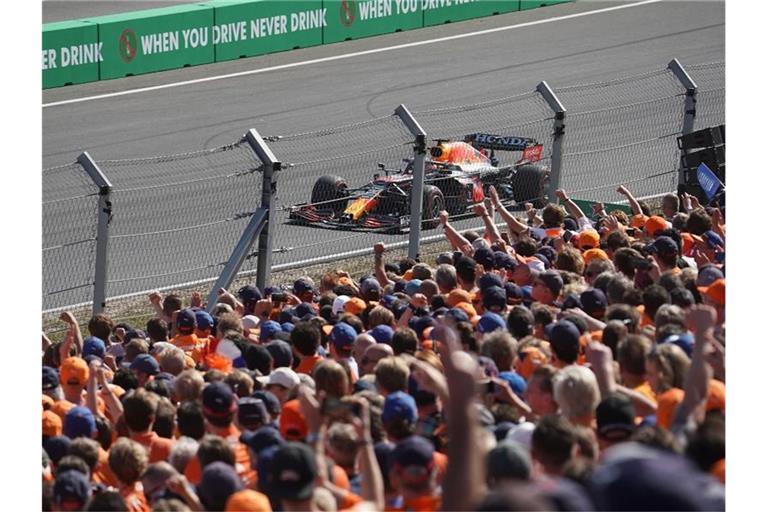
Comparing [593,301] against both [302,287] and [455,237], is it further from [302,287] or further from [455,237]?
[455,237]

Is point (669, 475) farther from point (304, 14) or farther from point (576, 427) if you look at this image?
point (304, 14)

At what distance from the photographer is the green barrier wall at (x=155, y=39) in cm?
2416

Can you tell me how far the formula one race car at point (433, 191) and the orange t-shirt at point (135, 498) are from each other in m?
8.09

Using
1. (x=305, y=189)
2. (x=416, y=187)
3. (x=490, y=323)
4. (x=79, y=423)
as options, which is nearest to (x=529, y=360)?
(x=490, y=323)

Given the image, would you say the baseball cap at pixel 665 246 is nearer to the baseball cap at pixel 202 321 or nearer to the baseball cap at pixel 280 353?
the baseball cap at pixel 280 353

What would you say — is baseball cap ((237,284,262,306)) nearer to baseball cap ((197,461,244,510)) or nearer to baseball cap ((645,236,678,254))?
baseball cap ((645,236,678,254))

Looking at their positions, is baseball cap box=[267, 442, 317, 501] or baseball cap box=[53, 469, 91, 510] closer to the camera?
baseball cap box=[267, 442, 317, 501]

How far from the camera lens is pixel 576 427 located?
5.14 meters

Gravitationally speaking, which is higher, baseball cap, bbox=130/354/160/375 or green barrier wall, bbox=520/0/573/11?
green barrier wall, bbox=520/0/573/11

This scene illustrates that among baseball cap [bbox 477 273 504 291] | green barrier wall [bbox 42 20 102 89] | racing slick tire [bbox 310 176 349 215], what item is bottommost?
baseball cap [bbox 477 273 504 291]

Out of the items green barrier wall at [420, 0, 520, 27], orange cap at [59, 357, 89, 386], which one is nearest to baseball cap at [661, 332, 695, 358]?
orange cap at [59, 357, 89, 386]

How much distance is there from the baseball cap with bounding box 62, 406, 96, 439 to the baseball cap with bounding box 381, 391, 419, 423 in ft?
4.61

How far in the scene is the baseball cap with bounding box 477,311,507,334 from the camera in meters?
7.72

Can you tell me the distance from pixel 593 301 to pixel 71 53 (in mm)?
17529
